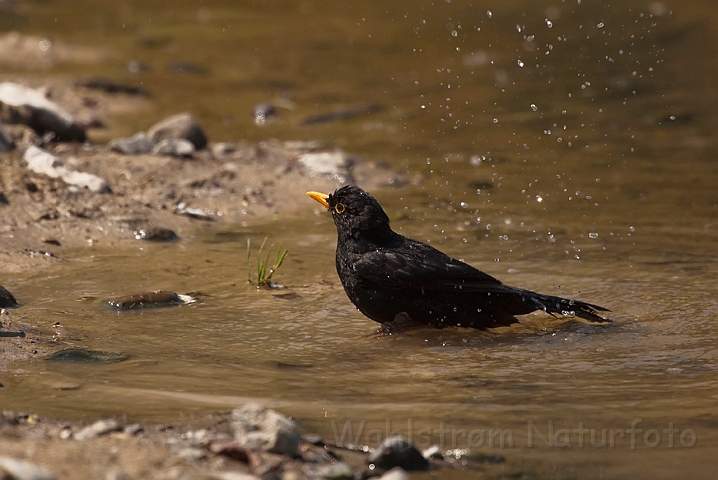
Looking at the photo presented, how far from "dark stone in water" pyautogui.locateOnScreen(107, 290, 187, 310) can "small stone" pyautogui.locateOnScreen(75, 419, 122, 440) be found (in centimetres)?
218

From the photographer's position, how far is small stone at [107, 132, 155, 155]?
9367 millimetres

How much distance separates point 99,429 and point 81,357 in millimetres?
1218

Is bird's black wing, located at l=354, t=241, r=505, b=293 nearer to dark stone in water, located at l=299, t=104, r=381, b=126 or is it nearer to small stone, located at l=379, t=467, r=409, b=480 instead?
small stone, located at l=379, t=467, r=409, b=480

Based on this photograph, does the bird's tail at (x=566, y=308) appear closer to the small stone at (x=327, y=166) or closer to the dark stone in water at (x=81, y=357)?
the dark stone in water at (x=81, y=357)

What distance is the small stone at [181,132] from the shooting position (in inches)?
386

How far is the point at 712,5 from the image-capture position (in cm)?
1405

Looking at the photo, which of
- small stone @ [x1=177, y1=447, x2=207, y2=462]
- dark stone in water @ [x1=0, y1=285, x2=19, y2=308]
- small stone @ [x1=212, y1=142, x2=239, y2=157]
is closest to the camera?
small stone @ [x1=177, y1=447, x2=207, y2=462]

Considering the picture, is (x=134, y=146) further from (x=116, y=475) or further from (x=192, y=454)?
(x=116, y=475)

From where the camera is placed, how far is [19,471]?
3.22 m

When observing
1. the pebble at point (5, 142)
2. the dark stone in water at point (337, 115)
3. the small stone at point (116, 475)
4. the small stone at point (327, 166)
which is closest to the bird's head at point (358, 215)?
the small stone at point (327, 166)

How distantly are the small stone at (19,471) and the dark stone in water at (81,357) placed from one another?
5.56ft

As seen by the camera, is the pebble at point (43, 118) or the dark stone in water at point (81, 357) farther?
the pebble at point (43, 118)

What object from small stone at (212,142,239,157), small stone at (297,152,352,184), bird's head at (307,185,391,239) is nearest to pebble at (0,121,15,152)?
small stone at (212,142,239,157)

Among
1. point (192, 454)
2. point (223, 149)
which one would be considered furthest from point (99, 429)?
point (223, 149)
